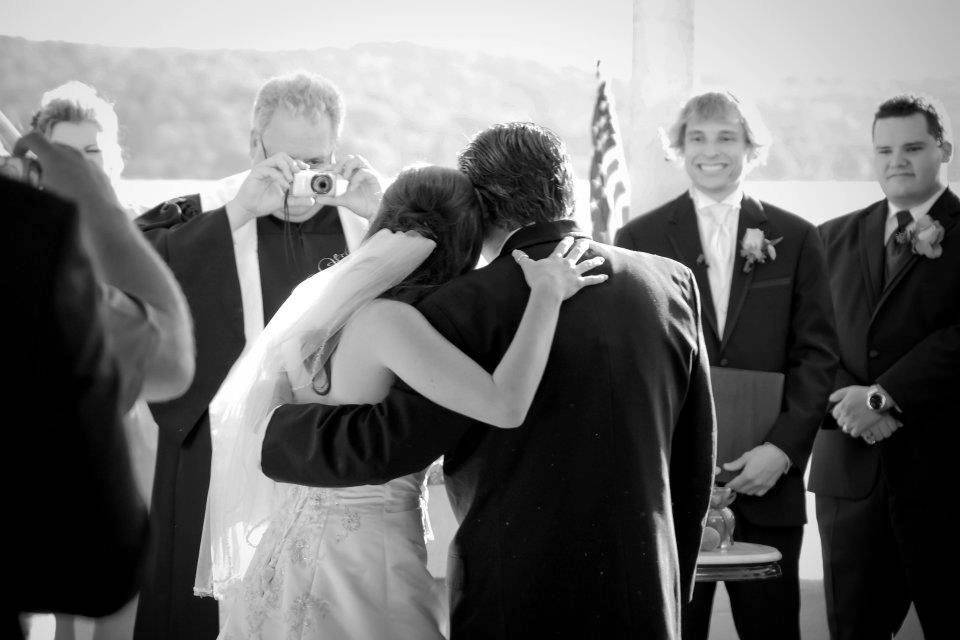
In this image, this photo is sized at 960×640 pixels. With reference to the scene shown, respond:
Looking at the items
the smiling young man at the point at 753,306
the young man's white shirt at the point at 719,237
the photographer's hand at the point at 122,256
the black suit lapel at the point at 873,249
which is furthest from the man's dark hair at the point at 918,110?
the photographer's hand at the point at 122,256

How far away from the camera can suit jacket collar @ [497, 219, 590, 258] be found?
228 centimetres

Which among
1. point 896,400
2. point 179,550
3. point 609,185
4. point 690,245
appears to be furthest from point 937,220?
point 179,550

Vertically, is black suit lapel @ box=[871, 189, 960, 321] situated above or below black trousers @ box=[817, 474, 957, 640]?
above

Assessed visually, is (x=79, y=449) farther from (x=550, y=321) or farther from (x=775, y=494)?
(x=775, y=494)

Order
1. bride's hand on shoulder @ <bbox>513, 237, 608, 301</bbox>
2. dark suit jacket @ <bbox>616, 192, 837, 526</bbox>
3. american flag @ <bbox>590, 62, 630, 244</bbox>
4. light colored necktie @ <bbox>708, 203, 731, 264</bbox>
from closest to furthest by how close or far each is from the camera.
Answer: bride's hand on shoulder @ <bbox>513, 237, 608, 301</bbox>, dark suit jacket @ <bbox>616, 192, 837, 526</bbox>, light colored necktie @ <bbox>708, 203, 731, 264</bbox>, american flag @ <bbox>590, 62, 630, 244</bbox>

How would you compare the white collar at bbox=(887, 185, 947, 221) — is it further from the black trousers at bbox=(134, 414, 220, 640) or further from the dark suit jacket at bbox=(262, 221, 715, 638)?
the black trousers at bbox=(134, 414, 220, 640)

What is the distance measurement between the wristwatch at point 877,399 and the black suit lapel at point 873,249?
338 mm

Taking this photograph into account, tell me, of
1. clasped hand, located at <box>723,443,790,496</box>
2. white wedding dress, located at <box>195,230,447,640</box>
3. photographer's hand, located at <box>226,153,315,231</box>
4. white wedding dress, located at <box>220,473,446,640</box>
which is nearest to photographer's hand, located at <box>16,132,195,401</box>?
white wedding dress, located at <box>195,230,447,640</box>

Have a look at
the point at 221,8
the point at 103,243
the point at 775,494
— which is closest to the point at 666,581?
the point at 775,494

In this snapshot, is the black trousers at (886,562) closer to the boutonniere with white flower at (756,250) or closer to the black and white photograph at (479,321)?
the black and white photograph at (479,321)

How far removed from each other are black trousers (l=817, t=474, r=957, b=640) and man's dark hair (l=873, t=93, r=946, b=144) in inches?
50.1

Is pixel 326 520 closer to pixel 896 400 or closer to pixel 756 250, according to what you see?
pixel 756 250

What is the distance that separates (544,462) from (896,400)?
6.82ft

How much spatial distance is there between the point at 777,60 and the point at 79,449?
17.8 feet
